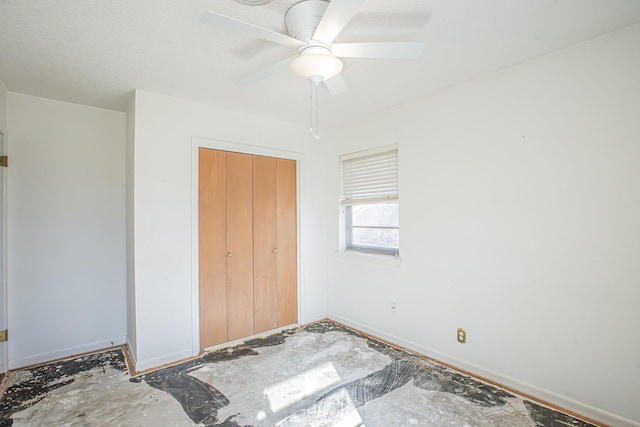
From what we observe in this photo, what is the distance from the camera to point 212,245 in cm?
316

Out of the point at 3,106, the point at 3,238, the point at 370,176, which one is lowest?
the point at 3,238

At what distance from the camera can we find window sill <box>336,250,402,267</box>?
320cm

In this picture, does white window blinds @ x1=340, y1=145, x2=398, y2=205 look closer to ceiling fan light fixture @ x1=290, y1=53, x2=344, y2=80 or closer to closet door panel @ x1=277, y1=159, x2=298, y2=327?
closet door panel @ x1=277, y1=159, x2=298, y2=327

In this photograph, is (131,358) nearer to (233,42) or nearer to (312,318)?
(312,318)

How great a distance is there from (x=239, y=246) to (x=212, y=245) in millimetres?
287

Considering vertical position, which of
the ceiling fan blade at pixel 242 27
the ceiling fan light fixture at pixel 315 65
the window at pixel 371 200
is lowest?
the window at pixel 371 200

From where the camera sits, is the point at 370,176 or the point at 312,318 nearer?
the point at 370,176

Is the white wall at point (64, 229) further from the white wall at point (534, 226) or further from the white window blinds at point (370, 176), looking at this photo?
the white wall at point (534, 226)

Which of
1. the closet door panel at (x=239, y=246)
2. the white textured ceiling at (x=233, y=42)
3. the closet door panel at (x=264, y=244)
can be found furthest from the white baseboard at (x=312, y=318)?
the white textured ceiling at (x=233, y=42)

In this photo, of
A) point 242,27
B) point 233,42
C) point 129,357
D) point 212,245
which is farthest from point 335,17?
point 129,357

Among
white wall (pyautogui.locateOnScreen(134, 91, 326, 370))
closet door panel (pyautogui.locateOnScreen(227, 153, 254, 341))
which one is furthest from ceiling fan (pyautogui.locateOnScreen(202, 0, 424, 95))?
closet door panel (pyautogui.locateOnScreen(227, 153, 254, 341))

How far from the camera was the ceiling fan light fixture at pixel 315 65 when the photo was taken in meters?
1.71

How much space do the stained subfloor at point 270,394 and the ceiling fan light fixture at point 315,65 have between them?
2127 millimetres

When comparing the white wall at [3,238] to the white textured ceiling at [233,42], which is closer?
the white textured ceiling at [233,42]
